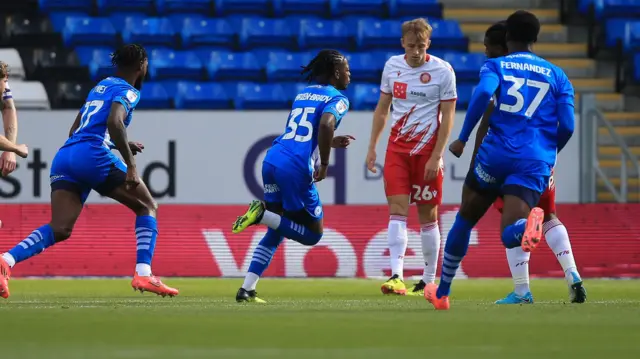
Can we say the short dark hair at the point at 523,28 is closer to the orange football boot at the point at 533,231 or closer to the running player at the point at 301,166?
the orange football boot at the point at 533,231

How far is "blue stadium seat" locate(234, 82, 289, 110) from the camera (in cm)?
1756

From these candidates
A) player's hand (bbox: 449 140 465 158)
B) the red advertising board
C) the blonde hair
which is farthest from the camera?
the red advertising board

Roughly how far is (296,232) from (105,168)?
5.11 ft

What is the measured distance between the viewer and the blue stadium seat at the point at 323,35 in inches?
757

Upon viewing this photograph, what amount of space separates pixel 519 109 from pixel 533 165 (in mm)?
383

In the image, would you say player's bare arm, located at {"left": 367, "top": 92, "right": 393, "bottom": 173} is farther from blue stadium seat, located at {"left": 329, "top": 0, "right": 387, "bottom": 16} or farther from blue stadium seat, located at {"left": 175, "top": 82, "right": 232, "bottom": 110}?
blue stadium seat, located at {"left": 329, "top": 0, "right": 387, "bottom": 16}

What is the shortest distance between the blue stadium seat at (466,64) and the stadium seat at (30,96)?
5.86 m

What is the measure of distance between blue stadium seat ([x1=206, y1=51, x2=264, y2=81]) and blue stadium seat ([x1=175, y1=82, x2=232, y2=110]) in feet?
Result: 1.80

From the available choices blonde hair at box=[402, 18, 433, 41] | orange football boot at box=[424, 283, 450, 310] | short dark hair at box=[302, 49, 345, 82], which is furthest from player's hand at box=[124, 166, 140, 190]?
blonde hair at box=[402, 18, 433, 41]

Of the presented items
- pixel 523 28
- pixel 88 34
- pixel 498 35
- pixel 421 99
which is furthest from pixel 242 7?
pixel 523 28

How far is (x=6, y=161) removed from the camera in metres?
10.0

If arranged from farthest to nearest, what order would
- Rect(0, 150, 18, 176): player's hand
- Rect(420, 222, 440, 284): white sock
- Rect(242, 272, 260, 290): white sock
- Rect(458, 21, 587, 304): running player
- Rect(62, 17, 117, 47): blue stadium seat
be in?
Rect(62, 17, 117, 47): blue stadium seat < Rect(420, 222, 440, 284): white sock < Rect(0, 150, 18, 176): player's hand < Rect(242, 272, 260, 290): white sock < Rect(458, 21, 587, 304): running player

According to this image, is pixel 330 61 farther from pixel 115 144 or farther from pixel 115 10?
pixel 115 10

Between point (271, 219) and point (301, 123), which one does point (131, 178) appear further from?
point (301, 123)
